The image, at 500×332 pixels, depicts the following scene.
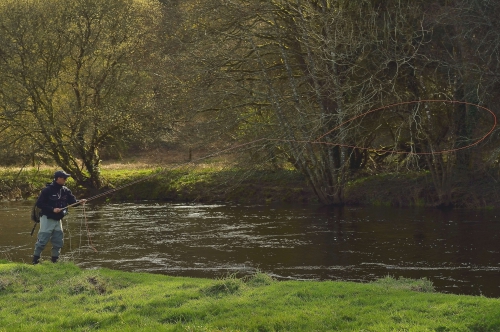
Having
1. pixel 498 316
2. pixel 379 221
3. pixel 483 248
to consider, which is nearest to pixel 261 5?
pixel 379 221

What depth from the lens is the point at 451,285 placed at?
12.7m

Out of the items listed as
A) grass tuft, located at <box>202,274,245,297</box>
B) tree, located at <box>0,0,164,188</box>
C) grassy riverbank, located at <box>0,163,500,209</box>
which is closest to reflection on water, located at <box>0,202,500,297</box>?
grassy riverbank, located at <box>0,163,500,209</box>

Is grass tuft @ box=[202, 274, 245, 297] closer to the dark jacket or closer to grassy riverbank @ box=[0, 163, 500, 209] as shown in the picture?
the dark jacket

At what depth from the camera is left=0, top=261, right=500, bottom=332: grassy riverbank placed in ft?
26.4

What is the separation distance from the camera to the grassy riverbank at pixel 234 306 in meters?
8.05

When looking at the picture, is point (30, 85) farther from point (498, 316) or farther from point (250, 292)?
point (498, 316)

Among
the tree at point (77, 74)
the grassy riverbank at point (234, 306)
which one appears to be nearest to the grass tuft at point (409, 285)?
the grassy riverbank at point (234, 306)

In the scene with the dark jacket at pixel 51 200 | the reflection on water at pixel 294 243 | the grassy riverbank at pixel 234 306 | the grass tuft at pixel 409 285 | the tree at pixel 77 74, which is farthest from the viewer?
the tree at pixel 77 74

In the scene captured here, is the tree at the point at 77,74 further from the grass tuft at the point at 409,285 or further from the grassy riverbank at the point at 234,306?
the grass tuft at the point at 409,285

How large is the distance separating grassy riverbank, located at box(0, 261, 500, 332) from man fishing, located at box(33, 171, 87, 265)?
2645 mm

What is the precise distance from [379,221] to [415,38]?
714cm

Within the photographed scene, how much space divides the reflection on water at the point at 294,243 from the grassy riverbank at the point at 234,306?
322 cm

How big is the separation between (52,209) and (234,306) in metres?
6.28

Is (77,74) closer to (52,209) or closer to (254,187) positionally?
(254,187)
